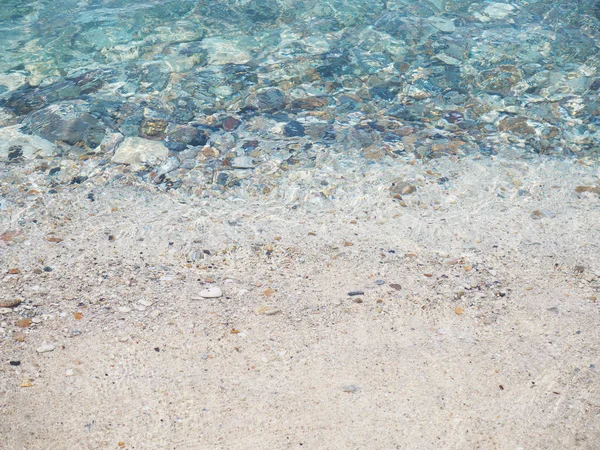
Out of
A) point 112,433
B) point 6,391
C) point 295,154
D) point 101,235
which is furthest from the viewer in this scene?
point 295,154

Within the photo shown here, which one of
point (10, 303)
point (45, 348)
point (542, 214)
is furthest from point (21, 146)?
point (542, 214)

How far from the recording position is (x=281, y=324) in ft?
11.3

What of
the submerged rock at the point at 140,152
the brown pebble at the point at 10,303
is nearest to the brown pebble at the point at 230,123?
the submerged rock at the point at 140,152

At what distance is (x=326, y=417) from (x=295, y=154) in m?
3.21

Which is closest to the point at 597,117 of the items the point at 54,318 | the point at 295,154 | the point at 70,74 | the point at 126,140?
the point at 295,154

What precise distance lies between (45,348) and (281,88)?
4582mm

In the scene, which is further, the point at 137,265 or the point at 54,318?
the point at 137,265

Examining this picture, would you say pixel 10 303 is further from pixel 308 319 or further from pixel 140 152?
pixel 140 152

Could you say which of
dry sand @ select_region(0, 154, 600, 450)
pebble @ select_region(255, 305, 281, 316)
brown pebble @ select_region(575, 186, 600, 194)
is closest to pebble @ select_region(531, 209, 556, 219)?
dry sand @ select_region(0, 154, 600, 450)

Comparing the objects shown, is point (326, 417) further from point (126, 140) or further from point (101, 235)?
point (126, 140)

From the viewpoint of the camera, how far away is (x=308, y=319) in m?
3.47

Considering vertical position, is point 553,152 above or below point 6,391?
below

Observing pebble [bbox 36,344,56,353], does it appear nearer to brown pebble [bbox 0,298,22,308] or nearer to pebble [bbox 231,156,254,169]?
brown pebble [bbox 0,298,22,308]

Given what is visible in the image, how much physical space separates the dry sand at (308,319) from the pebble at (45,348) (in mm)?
36
